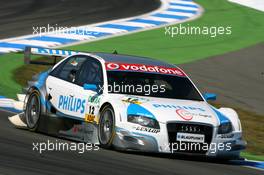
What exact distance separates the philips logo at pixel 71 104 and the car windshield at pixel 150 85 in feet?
1.55

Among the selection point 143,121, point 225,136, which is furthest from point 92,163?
point 225,136

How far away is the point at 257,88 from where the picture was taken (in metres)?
19.2

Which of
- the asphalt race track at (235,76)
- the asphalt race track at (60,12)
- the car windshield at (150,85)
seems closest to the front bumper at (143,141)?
the car windshield at (150,85)

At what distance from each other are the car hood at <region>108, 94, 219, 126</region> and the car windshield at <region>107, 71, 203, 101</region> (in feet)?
0.73

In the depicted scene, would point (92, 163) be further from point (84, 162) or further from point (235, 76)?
point (235, 76)

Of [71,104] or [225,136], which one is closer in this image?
[225,136]

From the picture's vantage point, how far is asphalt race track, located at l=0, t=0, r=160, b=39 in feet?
83.6

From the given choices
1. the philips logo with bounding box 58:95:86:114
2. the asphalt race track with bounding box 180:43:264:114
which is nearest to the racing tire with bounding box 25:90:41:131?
the philips logo with bounding box 58:95:86:114

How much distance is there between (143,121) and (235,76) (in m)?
9.10

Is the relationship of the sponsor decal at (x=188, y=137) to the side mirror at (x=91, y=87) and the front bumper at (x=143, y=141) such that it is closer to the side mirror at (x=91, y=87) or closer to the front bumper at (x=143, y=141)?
the front bumper at (x=143, y=141)

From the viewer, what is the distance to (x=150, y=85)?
40.3 ft

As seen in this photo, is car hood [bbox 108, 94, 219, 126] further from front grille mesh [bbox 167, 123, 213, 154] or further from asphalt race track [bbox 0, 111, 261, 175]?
asphalt race track [bbox 0, 111, 261, 175]

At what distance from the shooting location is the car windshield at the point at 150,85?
1210cm

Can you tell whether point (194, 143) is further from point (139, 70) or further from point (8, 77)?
point (8, 77)
